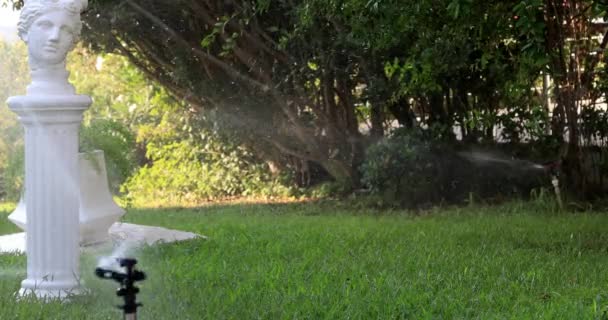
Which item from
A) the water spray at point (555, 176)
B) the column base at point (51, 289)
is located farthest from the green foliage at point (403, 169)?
the column base at point (51, 289)

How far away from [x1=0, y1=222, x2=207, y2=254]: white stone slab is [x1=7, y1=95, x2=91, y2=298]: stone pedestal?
186 centimetres

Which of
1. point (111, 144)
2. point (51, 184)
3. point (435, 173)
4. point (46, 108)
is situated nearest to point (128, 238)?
point (111, 144)

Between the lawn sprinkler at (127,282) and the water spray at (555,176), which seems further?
the water spray at (555,176)

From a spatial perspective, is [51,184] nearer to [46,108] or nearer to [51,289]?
[46,108]

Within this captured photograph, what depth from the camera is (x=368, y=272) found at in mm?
5617

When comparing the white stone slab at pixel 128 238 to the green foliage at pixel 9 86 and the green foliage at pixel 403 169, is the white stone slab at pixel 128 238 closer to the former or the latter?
the green foliage at pixel 403 169

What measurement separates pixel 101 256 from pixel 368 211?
15.2 ft

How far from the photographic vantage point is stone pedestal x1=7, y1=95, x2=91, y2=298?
4566 mm

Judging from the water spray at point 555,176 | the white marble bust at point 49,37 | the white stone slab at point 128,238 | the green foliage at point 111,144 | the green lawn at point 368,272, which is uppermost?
the white marble bust at point 49,37

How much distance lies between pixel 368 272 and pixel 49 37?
7.60ft

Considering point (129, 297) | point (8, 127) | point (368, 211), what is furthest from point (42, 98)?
point (8, 127)

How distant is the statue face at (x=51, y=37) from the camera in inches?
181

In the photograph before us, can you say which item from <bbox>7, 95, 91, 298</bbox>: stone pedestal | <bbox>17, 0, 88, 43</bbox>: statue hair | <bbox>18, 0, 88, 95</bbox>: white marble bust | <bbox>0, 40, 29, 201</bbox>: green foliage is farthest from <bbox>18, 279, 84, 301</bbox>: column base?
<bbox>0, 40, 29, 201</bbox>: green foliage

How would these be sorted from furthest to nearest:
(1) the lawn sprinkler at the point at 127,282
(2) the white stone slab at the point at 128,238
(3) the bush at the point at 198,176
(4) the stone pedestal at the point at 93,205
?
(3) the bush at the point at 198,176 < (2) the white stone slab at the point at 128,238 < (4) the stone pedestal at the point at 93,205 < (1) the lawn sprinkler at the point at 127,282
